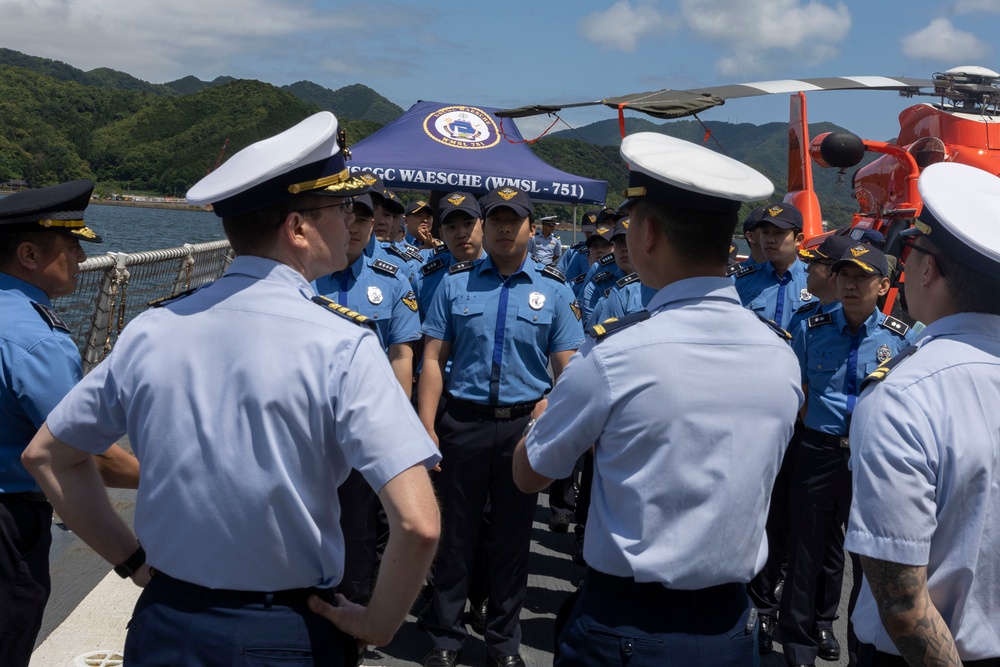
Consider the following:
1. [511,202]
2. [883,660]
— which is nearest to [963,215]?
[883,660]

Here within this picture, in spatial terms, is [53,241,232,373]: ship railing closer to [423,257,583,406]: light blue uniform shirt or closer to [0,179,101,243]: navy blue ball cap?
[423,257,583,406]: light blue uniform shirt

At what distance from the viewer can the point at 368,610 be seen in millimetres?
1931

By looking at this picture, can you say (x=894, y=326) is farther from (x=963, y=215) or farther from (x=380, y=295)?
(x=963, y=215)

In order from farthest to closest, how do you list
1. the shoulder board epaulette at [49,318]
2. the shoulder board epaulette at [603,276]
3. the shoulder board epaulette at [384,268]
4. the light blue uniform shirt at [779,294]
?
the shoulder board epaulette at [603,276] → the light blue uniform shirt at [779,294] → the shoulder board epaulette at [384,268] → the shoulder board epaulette at [49,318]

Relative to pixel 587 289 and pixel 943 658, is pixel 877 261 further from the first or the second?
pixel 587 289

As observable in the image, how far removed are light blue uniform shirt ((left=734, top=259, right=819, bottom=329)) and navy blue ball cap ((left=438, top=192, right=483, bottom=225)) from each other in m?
1.81

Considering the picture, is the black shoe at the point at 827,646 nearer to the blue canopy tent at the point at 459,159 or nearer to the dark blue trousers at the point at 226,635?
the dark blue trousers at the point at 226,635

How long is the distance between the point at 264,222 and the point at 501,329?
275cm

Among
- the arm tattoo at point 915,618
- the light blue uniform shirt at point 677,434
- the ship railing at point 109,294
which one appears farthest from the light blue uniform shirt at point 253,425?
the ship railing at point 109,294

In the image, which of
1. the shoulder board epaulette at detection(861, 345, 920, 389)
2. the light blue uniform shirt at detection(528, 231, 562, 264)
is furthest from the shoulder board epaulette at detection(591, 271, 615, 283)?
the light blue uniform shirt at detection(528, 231, 562, 264)

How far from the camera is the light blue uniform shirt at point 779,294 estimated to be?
624 cm

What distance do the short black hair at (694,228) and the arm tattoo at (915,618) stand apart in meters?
0.77

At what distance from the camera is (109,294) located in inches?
281

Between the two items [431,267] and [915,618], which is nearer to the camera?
[915,618]
